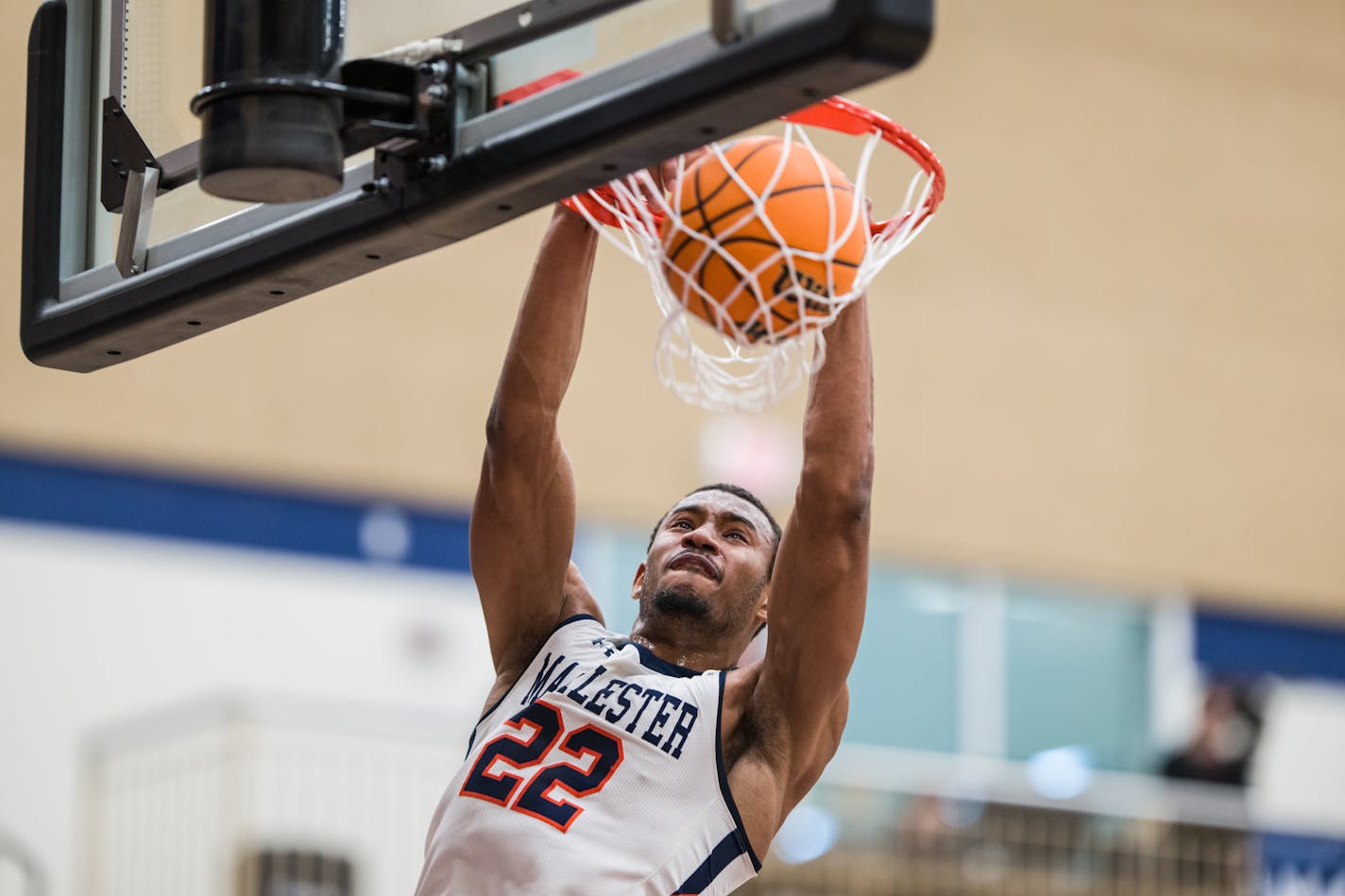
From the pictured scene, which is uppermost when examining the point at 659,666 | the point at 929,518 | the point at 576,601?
the point at 929,518

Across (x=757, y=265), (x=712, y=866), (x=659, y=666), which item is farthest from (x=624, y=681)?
Result: (x=757, y=265)

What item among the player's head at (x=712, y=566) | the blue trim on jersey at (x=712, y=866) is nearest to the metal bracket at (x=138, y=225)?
the player's head at (x=712, y=566)

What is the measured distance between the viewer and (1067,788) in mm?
14406

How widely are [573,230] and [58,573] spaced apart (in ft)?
25.1

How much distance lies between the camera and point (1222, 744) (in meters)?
13.5

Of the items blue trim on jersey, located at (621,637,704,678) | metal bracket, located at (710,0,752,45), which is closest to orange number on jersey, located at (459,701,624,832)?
blue trim on jersey, located at (621,637,704,678)

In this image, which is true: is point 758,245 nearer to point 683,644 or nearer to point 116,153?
point 116,153

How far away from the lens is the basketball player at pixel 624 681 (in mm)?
5684

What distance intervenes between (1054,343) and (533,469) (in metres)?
9.90

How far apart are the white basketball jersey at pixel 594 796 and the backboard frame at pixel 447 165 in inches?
58.5

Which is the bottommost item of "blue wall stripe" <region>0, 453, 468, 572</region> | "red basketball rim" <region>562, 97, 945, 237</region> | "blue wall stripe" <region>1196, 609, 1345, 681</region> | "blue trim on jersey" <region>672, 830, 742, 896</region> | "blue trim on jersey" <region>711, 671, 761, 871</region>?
"blue trim on jersey" <region>672, 830, 742, 896</region>

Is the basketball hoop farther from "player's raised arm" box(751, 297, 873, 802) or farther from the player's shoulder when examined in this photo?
the player's shoulder

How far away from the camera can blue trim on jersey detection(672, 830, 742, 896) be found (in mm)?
5715

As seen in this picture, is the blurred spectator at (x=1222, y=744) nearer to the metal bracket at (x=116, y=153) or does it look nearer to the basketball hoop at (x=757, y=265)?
the basketball hoop at (x=757, y=265)
